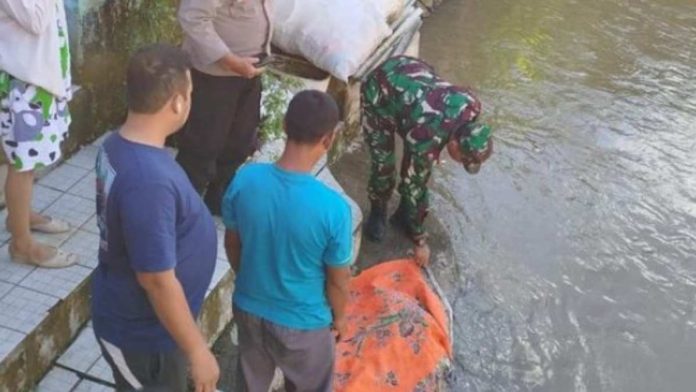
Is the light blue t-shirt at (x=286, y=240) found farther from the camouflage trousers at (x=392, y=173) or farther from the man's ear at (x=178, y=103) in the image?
the camouflage trousers at (x=392, y=173)

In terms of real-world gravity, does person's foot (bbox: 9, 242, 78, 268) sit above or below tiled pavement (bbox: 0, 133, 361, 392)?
above

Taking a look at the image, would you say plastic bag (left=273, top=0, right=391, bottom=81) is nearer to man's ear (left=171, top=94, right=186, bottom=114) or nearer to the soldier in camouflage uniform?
the soldier in camouflage uniform

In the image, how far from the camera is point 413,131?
419cm

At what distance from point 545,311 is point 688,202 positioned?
1744 millimetres

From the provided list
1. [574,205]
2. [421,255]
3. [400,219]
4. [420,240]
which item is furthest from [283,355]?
[574,205]

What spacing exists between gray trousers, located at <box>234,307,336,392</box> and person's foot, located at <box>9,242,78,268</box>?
85cm

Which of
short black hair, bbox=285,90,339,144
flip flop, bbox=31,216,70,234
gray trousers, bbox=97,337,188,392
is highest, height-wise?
short black hair, bbox=285,90,339,144

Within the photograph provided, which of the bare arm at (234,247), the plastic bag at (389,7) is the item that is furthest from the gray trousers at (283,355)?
the plastic bag at (389,7)

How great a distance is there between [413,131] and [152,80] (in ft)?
7.40

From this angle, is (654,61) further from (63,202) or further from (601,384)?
(63,202)

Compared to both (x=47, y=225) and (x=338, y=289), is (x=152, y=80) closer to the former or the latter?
(x=338, y=289)

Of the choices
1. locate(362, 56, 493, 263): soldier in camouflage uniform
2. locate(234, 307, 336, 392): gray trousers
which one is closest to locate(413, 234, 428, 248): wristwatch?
locate(362, 56, 493, 263): soldier in camouflage uniform

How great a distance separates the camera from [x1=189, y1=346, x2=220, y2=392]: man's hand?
2162 millimetres

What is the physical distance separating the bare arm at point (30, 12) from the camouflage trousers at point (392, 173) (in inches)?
76.7
